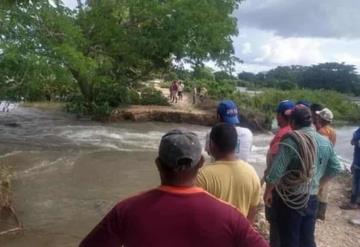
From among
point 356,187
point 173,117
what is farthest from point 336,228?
point 173,117

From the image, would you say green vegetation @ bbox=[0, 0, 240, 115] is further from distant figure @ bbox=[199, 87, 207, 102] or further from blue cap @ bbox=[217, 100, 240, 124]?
blue cap @ bbox=[217, 100, 240, 124]

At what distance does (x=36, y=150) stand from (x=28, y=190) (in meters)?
6.07

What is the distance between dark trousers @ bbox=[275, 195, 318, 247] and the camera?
4.88 meters

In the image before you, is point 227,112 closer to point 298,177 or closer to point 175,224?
point 298,177

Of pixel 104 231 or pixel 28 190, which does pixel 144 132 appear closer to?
pixel 28 190

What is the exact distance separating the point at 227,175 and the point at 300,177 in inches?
59.3

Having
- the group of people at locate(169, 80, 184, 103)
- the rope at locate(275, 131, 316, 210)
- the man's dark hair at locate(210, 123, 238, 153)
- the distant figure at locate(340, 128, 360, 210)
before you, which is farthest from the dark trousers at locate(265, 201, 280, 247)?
the group of people at locate(169, 80, 184, 103)

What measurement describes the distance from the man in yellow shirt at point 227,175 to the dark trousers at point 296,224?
1.41 m

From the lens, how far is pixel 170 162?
2436mm

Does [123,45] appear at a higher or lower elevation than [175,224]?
higher

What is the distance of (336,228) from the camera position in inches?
305

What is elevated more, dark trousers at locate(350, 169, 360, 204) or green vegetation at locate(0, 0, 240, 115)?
green vegetation at locate(0, 0, 240, 115)

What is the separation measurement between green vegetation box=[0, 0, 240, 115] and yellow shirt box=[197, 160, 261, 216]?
493 inches

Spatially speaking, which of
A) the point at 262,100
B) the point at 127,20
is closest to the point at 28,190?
the point at 127,20
